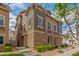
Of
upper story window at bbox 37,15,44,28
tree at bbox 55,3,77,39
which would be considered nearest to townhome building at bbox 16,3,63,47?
upper story window at bbox 37,15,44,28

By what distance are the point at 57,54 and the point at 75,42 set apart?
0.38 meters

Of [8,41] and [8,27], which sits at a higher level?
[8,27]

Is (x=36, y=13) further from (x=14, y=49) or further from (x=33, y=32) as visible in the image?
(x=14, y=49)

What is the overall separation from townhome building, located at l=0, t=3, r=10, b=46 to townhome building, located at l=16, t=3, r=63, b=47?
0.19 meters

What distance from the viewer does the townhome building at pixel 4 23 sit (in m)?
3.18

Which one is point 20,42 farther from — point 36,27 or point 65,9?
point 65,9

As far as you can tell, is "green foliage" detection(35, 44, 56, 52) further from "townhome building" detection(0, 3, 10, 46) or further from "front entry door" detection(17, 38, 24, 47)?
"townhome building" detection(0, 3, 10, 46)

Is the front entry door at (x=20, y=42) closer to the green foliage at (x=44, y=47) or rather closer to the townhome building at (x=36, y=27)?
the townhome building at (x=36, y=27)

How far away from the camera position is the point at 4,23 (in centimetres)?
319

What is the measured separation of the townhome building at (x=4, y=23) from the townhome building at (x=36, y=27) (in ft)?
0.62

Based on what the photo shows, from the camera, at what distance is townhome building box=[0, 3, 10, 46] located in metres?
3.18

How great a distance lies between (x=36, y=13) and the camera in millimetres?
3277

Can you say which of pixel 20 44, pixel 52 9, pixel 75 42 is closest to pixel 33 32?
pixel 20 44

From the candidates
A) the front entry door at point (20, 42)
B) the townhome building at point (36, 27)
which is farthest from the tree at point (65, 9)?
the front entry door at point (20, 42)
